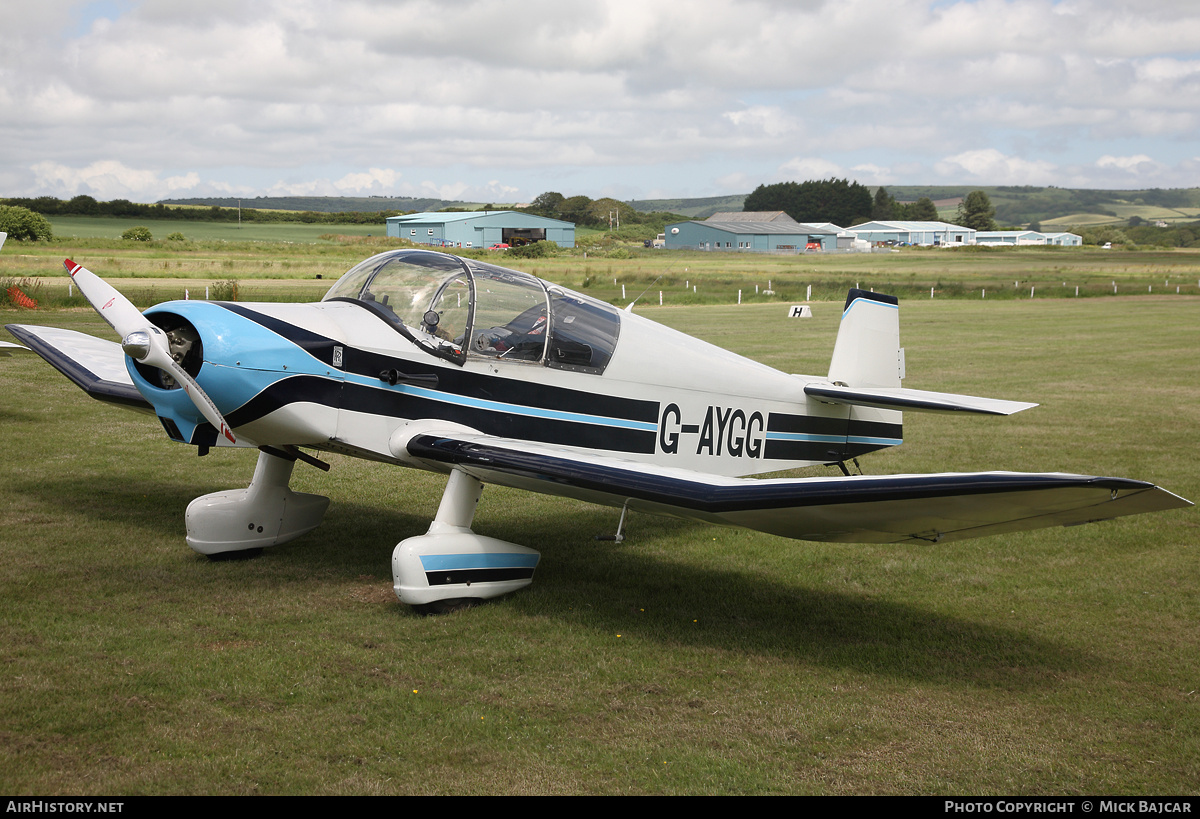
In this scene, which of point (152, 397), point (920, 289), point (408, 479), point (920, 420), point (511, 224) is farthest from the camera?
point (511, 224)

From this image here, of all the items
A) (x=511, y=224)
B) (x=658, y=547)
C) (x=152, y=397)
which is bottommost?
(x=658, y=547)

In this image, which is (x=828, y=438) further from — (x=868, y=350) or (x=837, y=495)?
(x=837, y=495)

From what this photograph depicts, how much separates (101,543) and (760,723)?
18.9 feet

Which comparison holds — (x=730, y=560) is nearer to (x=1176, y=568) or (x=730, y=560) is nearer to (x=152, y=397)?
(x=1176, y=568)

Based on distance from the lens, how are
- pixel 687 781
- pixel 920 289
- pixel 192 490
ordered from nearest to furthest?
1. pixel 687 781
2. pixel 192 490
3. pixel 920 289

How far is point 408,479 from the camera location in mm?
10305

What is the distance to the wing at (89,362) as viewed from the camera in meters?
→ 7.81

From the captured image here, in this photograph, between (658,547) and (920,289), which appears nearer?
(658,547)

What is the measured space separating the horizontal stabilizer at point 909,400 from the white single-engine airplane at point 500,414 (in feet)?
0.08

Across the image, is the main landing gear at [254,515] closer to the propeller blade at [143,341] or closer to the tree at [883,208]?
the propeller blade at [143,341]

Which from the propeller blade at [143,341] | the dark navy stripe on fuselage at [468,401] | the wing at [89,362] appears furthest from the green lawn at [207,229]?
the dark navy stripe on fuselage at [468,401]

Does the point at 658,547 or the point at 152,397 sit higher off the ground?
the point at 152,397

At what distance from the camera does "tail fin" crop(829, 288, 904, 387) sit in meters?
8.34

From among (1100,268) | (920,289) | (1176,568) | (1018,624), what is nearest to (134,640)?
(1018,624)
